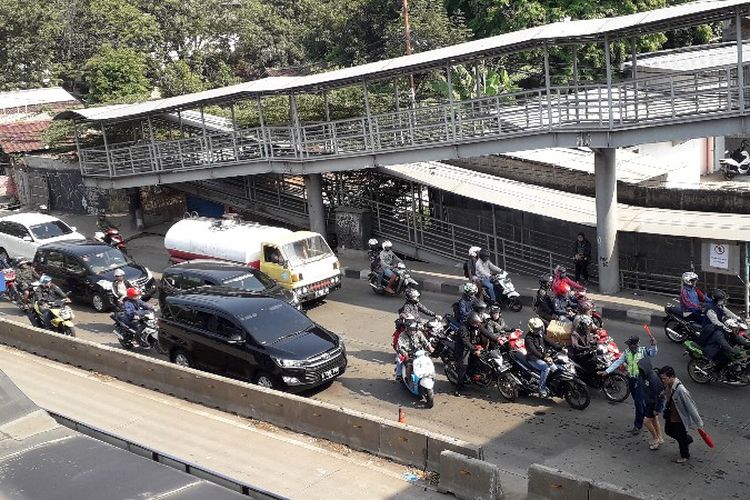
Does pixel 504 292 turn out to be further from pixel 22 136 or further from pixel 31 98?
pixel 31 98

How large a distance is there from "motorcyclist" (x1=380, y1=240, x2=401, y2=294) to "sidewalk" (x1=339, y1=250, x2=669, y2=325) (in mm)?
1114

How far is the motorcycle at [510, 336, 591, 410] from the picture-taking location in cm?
1301

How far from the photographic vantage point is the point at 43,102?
132ft

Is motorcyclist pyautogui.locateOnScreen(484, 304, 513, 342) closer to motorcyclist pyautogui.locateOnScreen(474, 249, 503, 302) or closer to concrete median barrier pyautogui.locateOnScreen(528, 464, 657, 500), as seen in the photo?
motorcyclist pyautogui.locateOnScreen(474, 249, 503, 302)

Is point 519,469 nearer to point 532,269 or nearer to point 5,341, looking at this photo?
point 532,269

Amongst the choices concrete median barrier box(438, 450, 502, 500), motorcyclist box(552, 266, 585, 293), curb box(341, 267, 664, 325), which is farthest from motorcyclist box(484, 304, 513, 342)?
curb box(341, 267, 664, 325)

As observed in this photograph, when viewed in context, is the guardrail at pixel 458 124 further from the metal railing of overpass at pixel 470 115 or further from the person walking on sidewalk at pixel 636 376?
the person walking on sidewalk at pixel 636 376

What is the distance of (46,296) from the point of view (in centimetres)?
1898

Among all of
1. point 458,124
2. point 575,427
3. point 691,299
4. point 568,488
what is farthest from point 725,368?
point 458,124

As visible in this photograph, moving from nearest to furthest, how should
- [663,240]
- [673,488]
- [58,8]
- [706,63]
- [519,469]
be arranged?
[673,488]
[519,469]
[663,240]
[706,63]
[58,8]

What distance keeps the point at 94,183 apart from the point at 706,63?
20130 mm

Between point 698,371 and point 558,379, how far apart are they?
2344 millimetres

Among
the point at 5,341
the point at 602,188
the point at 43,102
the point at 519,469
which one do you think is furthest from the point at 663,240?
the point at 43,102

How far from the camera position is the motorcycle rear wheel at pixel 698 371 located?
533 inches
